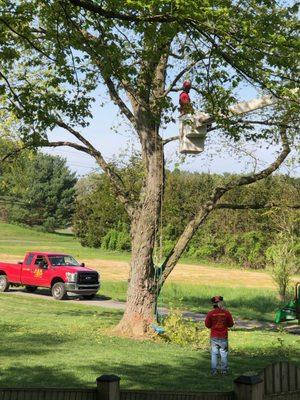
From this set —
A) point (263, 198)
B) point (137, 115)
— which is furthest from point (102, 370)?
point (263, 198)

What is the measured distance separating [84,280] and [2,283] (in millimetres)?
5081

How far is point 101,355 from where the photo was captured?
1155cm

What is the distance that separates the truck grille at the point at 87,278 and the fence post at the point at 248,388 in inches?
864

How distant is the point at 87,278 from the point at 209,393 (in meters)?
22.3

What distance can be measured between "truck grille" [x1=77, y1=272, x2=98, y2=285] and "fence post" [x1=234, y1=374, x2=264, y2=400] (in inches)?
864

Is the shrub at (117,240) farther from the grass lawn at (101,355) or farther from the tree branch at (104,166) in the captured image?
the tree branch at (104,166)

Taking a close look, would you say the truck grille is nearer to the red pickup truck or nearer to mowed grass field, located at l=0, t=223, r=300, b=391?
the red pickup truck

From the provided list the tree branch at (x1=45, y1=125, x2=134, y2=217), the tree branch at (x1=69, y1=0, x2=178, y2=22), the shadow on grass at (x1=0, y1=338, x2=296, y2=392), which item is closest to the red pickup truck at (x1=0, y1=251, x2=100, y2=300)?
the tree branch at (x1=45, y1=125, x2=134, y2=217)

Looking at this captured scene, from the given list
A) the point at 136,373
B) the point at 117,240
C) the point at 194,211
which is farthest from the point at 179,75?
the point at 117,240

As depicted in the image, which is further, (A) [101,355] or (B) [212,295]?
(B) [212,295]

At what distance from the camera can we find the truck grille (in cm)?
2589

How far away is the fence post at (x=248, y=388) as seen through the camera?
13.4 feet

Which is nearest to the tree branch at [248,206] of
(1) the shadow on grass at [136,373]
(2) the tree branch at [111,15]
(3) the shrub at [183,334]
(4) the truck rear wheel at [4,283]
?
(3) the shrub at [183,334]

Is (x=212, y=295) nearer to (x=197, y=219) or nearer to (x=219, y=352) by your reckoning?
(x=197, y=219)
